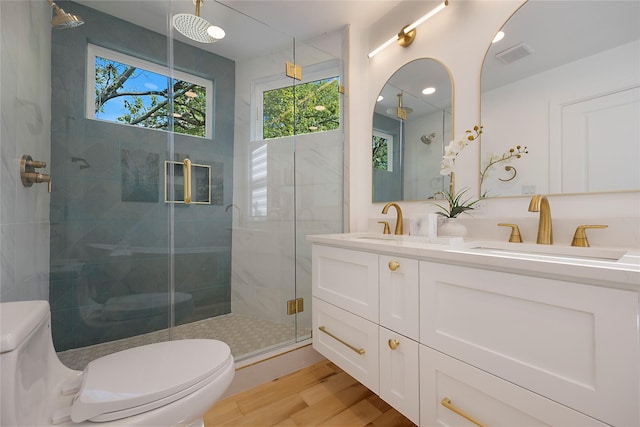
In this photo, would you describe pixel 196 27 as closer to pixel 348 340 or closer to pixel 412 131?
pixel 412 131

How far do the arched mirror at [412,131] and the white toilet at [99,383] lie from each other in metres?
1.36

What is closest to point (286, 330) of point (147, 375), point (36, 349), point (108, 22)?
point (147, 375)

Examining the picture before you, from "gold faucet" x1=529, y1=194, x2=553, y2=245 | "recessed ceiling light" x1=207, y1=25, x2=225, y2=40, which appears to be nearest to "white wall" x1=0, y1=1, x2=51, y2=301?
"recessed ceiling light" x1=207, y1=25, x2=225, y2=40

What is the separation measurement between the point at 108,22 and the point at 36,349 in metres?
1.91

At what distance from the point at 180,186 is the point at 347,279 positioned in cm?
127

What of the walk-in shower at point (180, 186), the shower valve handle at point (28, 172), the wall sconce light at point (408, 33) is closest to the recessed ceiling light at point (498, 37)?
the wall sconce light at point (408, 33)

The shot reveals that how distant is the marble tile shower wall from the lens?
145 cm

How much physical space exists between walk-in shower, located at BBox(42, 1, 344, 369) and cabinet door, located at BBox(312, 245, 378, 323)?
1.74 ft

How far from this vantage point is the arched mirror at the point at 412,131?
58.7 inches

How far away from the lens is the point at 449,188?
1430 mm

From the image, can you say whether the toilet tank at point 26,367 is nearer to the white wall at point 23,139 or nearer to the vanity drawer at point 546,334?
the white wall at point 23,139

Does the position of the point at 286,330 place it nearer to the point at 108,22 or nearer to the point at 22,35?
the point at 22,35

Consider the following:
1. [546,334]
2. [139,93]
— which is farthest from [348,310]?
[139,93]

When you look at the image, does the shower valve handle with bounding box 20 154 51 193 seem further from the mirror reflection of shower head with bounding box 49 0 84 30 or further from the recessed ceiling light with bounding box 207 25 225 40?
the recessed ceiling light with bounding box 207 25 225 40
